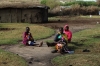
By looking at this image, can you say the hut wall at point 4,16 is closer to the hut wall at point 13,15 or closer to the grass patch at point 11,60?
the hut wall at point 13,15

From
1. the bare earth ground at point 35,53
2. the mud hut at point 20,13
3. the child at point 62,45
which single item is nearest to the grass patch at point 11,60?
the bare earth ground at point 35,53

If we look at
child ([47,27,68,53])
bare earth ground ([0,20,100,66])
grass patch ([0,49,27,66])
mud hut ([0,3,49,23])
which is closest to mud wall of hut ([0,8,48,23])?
mud hut ([0,3,49,23])

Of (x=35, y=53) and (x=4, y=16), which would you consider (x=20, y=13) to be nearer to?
(x=4, y=16)

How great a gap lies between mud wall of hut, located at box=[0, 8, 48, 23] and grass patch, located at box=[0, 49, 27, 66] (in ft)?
64.2

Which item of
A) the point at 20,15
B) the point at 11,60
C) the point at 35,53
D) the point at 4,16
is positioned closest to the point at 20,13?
the point at 20,15

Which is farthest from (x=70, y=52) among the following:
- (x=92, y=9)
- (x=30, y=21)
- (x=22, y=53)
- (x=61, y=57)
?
(x=92, y=9)

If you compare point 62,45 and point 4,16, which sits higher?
point 62,45

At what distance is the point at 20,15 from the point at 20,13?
0.27 metres

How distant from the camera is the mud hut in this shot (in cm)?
3312

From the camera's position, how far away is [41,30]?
24500mm

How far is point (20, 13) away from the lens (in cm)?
3350

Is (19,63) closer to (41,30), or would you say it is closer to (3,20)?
(41,30)

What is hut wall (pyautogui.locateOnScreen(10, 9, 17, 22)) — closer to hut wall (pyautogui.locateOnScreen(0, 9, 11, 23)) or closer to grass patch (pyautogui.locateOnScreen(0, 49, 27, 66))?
hut wall (pyautogui.locateOnScreen(0, 9, 11, 23))

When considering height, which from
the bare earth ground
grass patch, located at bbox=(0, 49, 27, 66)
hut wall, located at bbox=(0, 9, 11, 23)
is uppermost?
grass patch, located at bbox=(0, 49, 27, 66)
